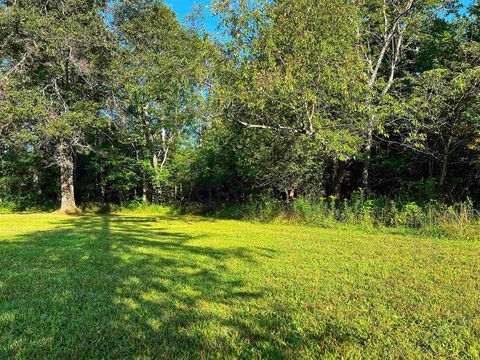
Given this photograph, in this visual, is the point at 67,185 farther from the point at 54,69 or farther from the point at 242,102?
the point at 242,102

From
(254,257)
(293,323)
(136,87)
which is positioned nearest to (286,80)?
(254,257)

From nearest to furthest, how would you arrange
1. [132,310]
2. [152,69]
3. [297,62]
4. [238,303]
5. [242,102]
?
1. [132,310]
2. [238,303]
3. [297,62]
4. [242,102]
5. [152,69]

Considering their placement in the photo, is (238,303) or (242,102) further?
(242,102)

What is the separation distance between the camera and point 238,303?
371 centimetres

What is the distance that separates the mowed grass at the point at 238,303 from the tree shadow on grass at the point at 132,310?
0.04 ft

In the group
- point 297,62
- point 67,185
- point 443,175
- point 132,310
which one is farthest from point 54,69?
point 132,310

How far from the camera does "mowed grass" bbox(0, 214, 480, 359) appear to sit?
2730 mm

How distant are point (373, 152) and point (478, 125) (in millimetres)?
5888

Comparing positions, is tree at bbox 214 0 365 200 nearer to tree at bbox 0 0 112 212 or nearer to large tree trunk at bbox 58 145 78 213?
tree at bbox 0 0 112 212

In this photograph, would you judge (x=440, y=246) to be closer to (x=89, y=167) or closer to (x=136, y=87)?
(x=136, y=87)

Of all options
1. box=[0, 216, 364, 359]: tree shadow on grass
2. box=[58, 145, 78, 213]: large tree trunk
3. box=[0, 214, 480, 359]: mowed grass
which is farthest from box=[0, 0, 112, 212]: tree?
box=[0, 216, 364, 359]: tree shadow on grass

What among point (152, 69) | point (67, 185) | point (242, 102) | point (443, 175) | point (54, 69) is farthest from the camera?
point (67, 185)

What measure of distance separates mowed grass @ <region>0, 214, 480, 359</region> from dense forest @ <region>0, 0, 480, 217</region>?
15.9ft

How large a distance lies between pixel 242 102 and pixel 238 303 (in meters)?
7.00
